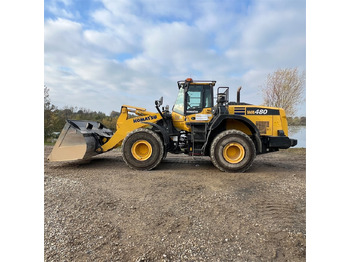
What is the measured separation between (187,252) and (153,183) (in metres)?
2.14

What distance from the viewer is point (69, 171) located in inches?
197

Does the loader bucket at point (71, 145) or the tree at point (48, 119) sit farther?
the tree at point (48, 119)

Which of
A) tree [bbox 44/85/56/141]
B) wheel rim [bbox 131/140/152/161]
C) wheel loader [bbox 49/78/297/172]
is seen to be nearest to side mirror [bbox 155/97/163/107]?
wheel loader [bbox 49/78/297/172]

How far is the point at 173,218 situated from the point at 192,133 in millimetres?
3286

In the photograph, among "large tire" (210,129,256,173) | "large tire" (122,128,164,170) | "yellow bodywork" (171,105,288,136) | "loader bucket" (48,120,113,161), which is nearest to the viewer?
"large tire" (210,129,256,173)

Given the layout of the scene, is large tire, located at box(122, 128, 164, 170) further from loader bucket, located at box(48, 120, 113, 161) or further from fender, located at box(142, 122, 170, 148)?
loader bucket, located at box(48, 120, 113, 161)

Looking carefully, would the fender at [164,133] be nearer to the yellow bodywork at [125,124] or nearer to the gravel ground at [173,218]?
the yellow bodywork at [125,124]

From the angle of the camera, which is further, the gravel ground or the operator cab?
the operator cab

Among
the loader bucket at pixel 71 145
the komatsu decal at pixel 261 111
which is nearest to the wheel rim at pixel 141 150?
the loader bucket at pixel 71 145

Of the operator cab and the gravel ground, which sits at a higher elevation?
the operator cab

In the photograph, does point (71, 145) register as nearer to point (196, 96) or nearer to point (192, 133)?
point (192, 133)

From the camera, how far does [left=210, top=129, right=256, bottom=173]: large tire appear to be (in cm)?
507

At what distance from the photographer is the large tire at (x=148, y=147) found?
209 inches

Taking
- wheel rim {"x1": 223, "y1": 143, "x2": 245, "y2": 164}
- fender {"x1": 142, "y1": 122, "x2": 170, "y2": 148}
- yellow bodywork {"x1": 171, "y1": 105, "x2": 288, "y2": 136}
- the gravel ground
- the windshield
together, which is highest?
the windshield
